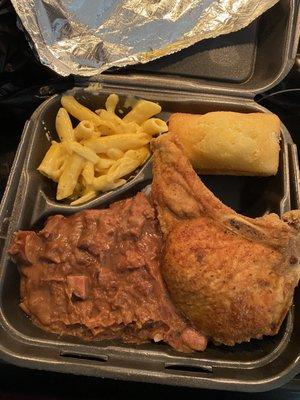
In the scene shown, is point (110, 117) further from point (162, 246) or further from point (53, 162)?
point (162, 246)

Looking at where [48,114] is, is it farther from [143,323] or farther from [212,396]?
[212,396]

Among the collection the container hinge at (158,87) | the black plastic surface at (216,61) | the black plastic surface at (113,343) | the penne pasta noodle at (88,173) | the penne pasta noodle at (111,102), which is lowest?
the black plastic surface at (113,343)

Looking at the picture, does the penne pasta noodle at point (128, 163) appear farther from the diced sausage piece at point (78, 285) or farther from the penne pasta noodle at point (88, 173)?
the diced sausage piece at point (78, 285)

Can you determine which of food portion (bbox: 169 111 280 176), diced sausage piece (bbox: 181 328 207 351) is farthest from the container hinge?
diced sausage piece (bbox: 181 328 207 351)

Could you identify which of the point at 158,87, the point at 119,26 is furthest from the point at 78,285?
the point at 119,26

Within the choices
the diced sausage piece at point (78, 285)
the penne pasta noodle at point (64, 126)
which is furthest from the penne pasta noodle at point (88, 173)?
the diced sausage piece at point (78, 285)
